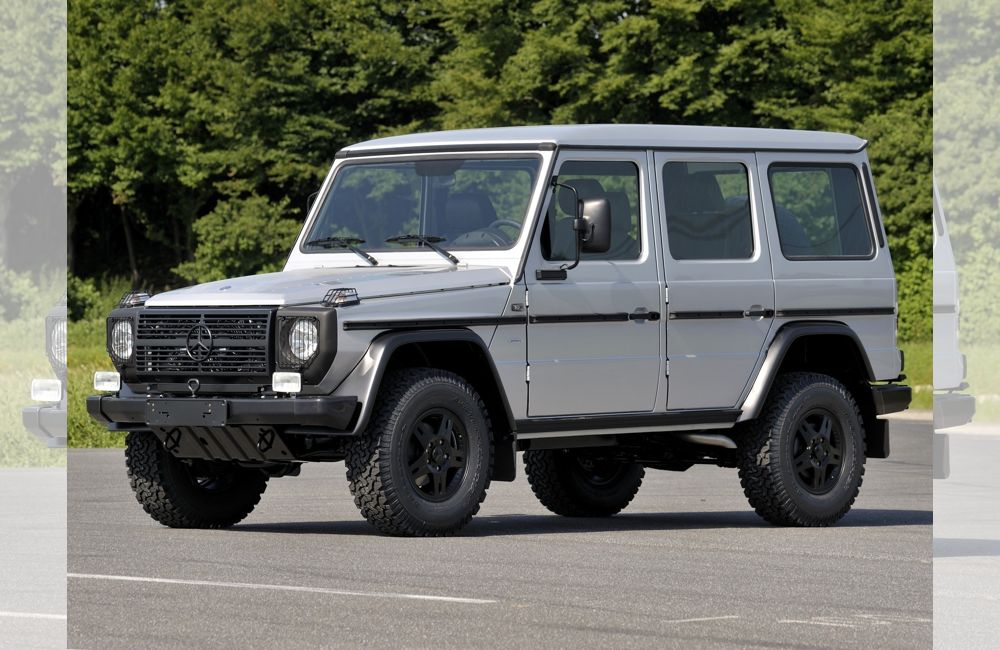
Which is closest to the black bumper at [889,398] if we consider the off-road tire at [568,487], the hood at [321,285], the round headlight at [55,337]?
the off-road tire at [568,487]

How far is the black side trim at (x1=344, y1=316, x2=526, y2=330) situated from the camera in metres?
11.9

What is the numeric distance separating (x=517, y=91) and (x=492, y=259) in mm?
40277

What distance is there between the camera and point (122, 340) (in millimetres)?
12641

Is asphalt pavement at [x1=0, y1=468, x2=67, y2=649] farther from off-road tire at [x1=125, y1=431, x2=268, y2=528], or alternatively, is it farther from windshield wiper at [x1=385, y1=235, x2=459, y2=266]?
windshield wiper at [x1=385, y1=235, x2=459, y2=266]

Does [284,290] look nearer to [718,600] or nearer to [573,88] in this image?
[718,600]

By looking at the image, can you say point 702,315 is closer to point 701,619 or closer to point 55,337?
point 701,619

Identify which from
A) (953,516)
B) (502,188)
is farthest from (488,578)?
(953,516)

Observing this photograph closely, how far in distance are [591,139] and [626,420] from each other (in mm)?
1731

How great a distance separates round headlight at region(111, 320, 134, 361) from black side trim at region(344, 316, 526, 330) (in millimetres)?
1542

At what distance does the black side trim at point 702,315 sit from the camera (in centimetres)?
1334

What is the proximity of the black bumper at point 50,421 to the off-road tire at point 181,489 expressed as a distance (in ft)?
20.5

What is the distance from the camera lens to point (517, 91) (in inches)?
2076


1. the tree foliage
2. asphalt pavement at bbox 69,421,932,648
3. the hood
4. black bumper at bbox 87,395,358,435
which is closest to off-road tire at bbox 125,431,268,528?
asphalt pavement at bbox 69,421,932,648

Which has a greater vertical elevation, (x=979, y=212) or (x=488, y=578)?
(x=979, y=212)
